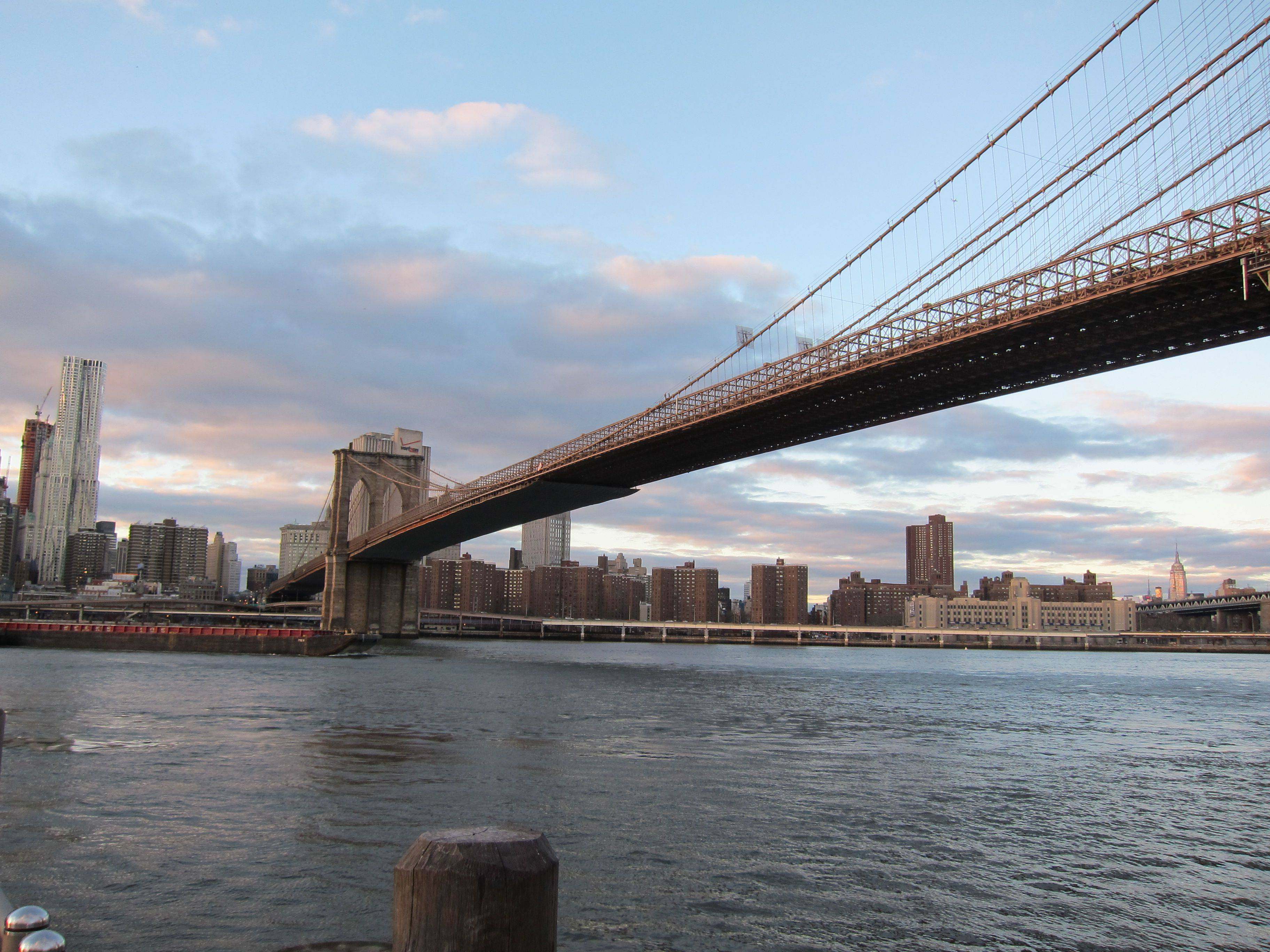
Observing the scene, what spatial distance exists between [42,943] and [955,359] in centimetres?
3655

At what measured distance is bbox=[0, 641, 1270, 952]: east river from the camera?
750cm

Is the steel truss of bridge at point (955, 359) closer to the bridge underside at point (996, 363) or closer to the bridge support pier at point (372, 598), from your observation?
the bridge underside at point (996, 363)

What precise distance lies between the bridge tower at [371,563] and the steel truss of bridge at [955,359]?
953 inches

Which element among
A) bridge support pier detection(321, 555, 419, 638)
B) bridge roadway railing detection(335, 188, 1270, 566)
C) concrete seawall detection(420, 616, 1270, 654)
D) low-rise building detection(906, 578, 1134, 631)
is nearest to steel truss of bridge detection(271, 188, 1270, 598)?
bridge roadway railing detection(335, 188, 1270, 566)

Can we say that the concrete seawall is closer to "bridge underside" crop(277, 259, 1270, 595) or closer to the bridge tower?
the bridge tower

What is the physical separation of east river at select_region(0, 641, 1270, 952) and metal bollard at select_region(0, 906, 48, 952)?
467cm

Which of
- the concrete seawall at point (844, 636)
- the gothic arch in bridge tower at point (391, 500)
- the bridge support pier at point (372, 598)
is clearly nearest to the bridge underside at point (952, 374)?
the bridge support pier at point (372, 598)

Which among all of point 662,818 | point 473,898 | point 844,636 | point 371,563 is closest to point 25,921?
point 473,898

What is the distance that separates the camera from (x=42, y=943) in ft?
8.10

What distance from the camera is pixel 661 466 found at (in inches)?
2185

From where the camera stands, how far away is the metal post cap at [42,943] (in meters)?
2.45

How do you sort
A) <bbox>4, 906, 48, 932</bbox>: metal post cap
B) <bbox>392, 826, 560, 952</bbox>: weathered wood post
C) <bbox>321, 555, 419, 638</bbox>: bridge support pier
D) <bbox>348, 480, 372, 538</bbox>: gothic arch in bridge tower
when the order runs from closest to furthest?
<bbox>392, 826, 560, 952</bbox>: weathered wood post
<bbox>4, 906, 48, 932</bbox>: metal post cap
<bbox>321, 555, 419, 638</bbox>: bridge support pier
<bbox>348, 480, 372, 538</bbox>: gothic arch in bridge tower

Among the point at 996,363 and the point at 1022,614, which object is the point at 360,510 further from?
the point at 1022,614

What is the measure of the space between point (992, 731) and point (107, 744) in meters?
19.8
